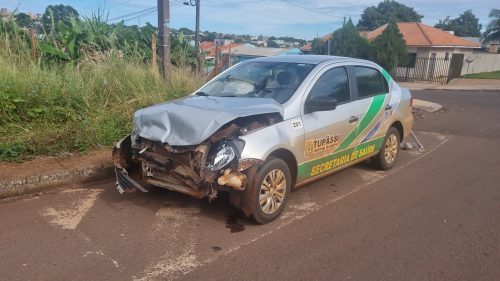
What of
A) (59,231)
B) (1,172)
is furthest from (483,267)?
(1,172)

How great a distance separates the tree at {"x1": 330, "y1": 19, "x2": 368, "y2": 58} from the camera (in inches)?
1228

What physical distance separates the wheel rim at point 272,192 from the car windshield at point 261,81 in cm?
88

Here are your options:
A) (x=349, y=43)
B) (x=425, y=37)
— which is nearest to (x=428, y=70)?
(x=425, y=37)

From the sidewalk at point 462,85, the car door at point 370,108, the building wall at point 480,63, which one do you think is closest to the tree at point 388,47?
the sidewalk at point 462,85

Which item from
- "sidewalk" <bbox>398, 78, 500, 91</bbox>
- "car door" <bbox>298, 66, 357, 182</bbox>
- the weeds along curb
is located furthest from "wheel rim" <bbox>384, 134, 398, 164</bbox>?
"sidewalk" <bbox>398, 78, 500, 91</bbox>

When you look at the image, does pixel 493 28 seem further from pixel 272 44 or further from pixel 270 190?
pixel 270 190

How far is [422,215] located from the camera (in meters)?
4.92

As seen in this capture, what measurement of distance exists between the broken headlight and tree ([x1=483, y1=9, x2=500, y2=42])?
58.6m

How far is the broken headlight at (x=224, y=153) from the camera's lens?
4211 millimetres

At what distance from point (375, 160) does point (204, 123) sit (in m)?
3.33

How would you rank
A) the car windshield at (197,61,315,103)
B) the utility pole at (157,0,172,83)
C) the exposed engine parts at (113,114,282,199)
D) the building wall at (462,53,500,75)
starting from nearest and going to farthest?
1. the exposed engine parts at (113,114,282,199)
2. the car windshield at (197,61,315,103)
3. the utility pole at (157,0,172,83)
4. the building wall at (462,53,500,75)

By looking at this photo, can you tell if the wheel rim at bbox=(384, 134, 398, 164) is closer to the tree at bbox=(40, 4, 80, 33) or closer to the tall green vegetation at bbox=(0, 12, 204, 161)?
the tall green vegetation at bbox=(0, 12, 204, 161)

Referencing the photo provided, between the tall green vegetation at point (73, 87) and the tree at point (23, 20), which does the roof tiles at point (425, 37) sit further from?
the tree at point (23, 20)

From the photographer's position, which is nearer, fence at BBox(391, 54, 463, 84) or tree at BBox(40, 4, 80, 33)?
tree at BBox(40, 4, 80, 33)
